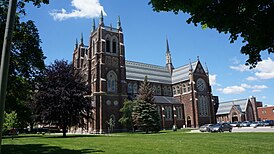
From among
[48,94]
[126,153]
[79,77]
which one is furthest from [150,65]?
[126,153]

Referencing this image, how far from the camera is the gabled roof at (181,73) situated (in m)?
68.8

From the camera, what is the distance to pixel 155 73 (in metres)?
70.9

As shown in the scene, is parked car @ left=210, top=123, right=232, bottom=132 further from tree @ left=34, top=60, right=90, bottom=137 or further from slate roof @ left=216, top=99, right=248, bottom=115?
slate roof @ left=216, top=99, right=248, bottom=115

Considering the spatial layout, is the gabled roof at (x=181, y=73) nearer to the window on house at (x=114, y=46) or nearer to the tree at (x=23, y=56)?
the window on house at (x=114, y=46)

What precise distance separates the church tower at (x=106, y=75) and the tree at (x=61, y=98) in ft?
47.9

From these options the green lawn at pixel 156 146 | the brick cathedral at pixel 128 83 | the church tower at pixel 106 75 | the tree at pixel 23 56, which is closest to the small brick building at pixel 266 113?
the brick cathedral at pixel 128 83

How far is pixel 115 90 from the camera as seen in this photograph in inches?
2109

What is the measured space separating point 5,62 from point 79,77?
32496 millimetres

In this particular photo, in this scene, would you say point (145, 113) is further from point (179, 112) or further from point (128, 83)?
point (179, 112)

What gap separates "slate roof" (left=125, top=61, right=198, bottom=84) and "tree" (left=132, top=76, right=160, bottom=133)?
18.9 m

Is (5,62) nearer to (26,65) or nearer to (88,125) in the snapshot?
(26,65)

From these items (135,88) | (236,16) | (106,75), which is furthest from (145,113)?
(236,16)

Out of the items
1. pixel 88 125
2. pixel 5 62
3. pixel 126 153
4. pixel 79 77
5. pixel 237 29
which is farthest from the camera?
pixel 88 125

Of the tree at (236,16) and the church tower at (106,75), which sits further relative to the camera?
the church tower at (106,75)
